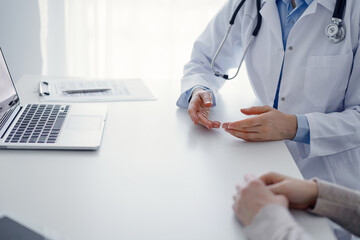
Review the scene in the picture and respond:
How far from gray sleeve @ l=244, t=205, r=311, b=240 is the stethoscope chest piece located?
614mm

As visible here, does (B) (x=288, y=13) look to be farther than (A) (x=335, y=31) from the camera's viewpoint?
Yes

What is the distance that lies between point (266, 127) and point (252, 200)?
13.6 inches

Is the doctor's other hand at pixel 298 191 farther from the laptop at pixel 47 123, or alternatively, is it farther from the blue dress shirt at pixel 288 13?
the blue dress shirt at pixel 288 13

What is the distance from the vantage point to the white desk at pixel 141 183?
636 millimetres

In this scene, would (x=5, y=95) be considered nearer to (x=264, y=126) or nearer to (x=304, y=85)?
(x=264, y=126)

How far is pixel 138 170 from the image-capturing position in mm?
807

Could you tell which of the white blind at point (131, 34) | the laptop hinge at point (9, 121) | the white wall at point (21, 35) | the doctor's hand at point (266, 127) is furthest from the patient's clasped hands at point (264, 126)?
the white wall at point (21, 35)

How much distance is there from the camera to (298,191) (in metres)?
0.67

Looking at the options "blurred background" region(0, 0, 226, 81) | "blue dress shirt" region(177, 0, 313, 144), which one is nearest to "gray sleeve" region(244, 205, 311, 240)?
"blue dress shirt" region(177, 0, 313, 144)

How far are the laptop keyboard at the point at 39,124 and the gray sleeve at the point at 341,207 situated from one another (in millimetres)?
596

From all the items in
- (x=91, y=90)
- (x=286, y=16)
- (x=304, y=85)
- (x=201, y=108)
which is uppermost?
(x=286, y=16)

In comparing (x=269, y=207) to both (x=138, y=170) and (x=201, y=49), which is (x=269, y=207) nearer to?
(x=138, y=170)

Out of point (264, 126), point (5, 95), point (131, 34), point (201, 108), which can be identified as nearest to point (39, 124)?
point (5, 95)

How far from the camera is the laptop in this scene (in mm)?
892
